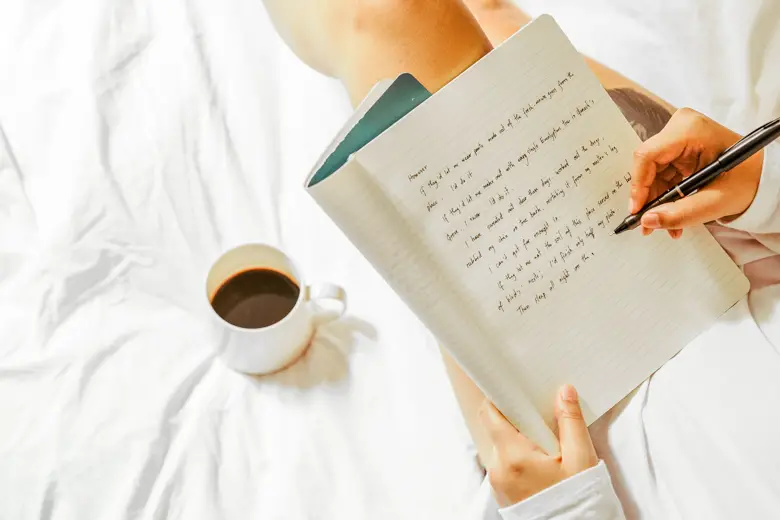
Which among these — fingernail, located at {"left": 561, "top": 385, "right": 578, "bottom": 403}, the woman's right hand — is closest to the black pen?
the woman's right hand

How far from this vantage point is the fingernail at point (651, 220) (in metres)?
0.46

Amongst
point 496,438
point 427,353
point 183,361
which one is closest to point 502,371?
point 496,438

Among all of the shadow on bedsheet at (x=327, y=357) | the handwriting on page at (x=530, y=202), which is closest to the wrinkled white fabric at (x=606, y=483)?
the handwriting on page at (x=530, y=202)

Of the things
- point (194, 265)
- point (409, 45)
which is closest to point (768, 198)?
point (409, 45)

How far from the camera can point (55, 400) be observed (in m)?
0.61

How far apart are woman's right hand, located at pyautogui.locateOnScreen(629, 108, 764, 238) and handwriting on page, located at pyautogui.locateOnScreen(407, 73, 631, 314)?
2 cm

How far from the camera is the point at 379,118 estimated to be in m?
0.41

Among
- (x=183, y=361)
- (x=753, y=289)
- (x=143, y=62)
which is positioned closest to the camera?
(x=753, y=289)

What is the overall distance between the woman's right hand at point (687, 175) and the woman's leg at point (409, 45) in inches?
4.3

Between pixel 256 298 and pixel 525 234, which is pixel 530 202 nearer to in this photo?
pixel 525 234

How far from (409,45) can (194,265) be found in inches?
12.0

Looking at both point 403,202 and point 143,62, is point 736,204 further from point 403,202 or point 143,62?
point 143,62

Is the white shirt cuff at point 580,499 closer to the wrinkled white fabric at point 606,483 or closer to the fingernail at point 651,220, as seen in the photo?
the wrinkled white fabric at point 606,483

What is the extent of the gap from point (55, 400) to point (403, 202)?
40 cm
